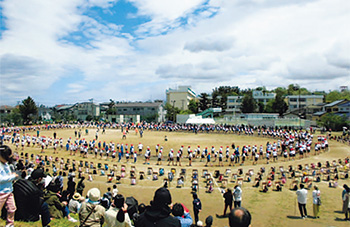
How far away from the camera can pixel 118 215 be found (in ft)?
12.6

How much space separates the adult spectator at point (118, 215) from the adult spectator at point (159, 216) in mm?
987

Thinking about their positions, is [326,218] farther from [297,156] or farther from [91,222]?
[297,156]

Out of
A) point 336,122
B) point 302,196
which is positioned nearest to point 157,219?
point 302,196

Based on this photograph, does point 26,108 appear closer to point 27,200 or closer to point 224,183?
point 224,183

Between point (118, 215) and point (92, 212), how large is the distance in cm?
90

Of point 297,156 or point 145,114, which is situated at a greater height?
point 145,114

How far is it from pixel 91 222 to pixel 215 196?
7.88m

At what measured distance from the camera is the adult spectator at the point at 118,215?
12.6 feet

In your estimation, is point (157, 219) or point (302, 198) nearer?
point (157, 219)

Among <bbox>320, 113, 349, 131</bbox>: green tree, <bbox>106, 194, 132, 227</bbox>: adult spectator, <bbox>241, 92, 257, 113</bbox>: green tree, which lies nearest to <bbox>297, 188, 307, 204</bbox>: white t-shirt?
<bbox>106, 194, 132, 227</bbox>: adult spectator

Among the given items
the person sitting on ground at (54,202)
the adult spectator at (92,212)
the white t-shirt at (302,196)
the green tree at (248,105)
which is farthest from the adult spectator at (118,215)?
the green tree at (248,105)

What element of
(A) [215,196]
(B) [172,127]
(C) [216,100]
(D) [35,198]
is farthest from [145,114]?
(D) [35,198]

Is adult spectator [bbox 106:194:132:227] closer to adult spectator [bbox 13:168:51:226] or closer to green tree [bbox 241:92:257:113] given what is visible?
adult spectator [bbox 13:168:51:226]

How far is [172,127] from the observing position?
146ft
